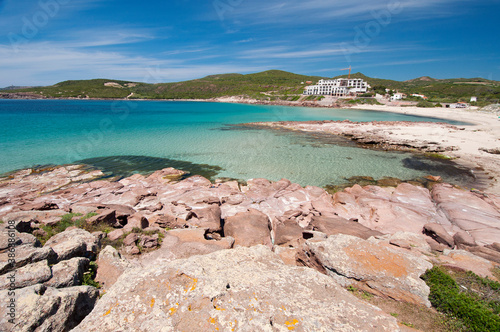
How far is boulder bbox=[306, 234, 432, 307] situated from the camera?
584 cm

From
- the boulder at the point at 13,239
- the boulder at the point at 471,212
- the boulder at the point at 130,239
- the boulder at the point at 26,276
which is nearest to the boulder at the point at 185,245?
the boulder at the point at 130,239

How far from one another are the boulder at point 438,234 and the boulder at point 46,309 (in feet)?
44.2

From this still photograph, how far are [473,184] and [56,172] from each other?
1455 inches

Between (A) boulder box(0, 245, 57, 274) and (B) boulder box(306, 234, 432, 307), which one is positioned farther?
(B) boulder box(306, 234, 432, 307)

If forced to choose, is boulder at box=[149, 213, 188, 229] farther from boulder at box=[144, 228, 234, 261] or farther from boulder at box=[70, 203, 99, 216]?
boulder at box=[70, 203, 99, 216]

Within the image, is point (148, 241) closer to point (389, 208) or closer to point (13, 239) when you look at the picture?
point (13, 239)

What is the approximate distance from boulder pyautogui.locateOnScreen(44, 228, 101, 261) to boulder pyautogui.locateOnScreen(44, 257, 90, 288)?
2.61 feet

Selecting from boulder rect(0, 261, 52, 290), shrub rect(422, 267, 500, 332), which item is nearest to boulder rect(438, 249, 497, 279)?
shrub rect(422, 267, 500, 332)

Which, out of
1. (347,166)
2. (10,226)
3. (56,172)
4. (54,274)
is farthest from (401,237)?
(56,172)

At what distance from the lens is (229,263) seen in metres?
5.64

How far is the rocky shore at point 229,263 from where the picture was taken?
13.3ft

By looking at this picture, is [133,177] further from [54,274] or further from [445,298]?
[445,298]

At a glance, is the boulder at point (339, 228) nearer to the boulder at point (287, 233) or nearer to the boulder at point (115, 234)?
the boulder at point (287, 233)

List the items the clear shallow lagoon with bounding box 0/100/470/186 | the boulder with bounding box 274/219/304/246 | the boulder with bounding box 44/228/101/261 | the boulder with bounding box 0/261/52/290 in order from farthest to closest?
1. the clear shallow lagoon with bounding box 0/100/470/186
2. the boulder with bounding box 274/219/304/246
3. the boulder with bounding box 44/228/101/261
4. the boulder with bounding box 0/261/52/290
